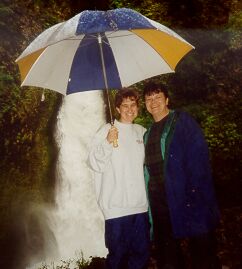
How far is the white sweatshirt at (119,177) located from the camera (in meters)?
3.79

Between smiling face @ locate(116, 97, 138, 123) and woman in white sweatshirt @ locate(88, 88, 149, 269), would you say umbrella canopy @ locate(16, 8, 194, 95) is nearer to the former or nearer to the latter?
smiling face @ locate(116, 97, 138, 123)

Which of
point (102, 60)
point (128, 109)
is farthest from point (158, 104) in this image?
point (102, 60)

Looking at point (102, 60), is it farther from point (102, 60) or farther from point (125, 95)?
point (125, 95)

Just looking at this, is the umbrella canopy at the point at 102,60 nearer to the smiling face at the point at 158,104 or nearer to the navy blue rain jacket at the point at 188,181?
the smiling face at the point at 158,104

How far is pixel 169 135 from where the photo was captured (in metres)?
3.66

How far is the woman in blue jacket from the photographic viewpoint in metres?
3.51

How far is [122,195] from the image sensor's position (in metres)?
3.79

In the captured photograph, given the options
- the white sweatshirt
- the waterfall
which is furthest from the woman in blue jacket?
the waterfall

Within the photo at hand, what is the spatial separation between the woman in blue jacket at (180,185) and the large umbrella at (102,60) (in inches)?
23.1

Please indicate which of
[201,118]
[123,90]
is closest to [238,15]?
[201,118]

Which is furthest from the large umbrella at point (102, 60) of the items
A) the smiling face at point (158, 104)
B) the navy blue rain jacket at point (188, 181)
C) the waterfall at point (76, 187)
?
the waterfall at point (76, 187)

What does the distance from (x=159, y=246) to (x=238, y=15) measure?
838 cm

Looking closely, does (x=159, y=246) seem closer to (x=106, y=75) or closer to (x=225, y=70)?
(x=106, y=75)

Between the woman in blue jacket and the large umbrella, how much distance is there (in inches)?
23.1
